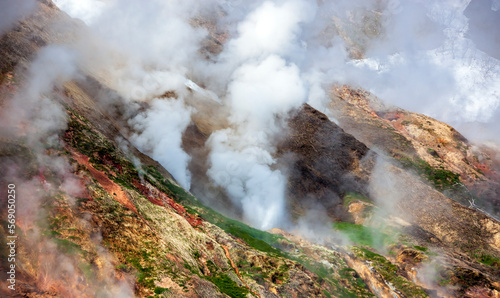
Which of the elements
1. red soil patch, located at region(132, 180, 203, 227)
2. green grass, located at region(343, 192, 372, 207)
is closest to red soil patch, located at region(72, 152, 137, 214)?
red soil patch, located at region(132, 180, 203, 227)

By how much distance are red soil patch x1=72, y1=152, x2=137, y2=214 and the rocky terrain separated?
13 centimetres

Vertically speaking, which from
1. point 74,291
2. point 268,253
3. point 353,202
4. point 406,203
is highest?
point 406,203

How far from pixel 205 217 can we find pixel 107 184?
13958 mm

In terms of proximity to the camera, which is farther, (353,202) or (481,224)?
(353,202)

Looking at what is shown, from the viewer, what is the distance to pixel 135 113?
48.9 m

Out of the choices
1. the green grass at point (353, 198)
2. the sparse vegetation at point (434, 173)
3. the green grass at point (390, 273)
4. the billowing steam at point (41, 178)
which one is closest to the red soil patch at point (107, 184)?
the billowing steam at point (41, 178)

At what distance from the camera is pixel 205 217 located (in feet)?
115

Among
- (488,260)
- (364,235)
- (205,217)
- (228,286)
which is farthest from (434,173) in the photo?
(228,286)

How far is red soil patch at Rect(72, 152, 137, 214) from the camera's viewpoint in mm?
23862

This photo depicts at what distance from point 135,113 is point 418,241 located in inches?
2067

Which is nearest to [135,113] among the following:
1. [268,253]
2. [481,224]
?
[268,253]

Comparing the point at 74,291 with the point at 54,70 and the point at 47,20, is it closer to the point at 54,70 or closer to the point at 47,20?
the point at 54,70

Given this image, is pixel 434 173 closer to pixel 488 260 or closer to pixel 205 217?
pixel 488 260

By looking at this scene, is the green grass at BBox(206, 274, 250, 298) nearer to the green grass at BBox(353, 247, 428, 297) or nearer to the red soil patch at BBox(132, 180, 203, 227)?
the red soil patch at BBox(132, 180, 203, 227)
